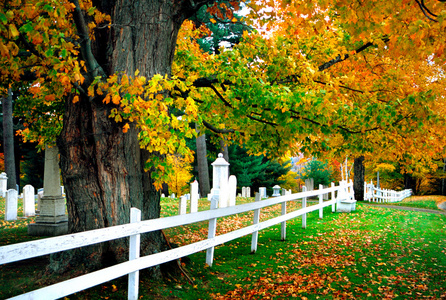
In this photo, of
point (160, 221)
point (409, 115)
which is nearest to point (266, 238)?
point (409, 115)

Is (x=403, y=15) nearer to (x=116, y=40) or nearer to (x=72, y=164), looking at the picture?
(x=116, y=40)

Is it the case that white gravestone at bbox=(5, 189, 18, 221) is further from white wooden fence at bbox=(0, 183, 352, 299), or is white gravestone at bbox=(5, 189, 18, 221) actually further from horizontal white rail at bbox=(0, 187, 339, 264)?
horizontal white rail at bbox=(0, 187, 339, 264)

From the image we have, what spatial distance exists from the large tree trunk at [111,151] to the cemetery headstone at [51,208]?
140 inches

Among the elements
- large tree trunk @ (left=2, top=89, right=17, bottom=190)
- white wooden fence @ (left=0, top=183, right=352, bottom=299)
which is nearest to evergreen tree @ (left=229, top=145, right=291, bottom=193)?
large tree trunk @ (left=2, top=89, right=17, bottom=190)

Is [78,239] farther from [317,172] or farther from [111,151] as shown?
[317,172]

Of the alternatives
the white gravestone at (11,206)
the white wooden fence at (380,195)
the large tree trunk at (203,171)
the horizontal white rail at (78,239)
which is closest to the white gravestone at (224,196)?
the white gravestone at (11,206)

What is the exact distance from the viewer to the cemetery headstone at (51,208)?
323 inches

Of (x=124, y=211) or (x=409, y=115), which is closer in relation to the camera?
(x=124, y=211)

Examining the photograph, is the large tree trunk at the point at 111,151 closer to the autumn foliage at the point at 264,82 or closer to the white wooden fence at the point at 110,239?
the autumn foliage at the point at 264,82

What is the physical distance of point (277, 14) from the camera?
782 centimetres

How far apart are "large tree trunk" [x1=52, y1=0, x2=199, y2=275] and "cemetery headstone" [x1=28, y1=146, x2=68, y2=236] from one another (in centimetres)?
356

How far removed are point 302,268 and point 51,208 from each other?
19.6 feet

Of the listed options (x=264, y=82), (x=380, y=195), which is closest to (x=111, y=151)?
(x=264, y=82)

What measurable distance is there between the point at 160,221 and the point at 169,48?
2.88 metres
